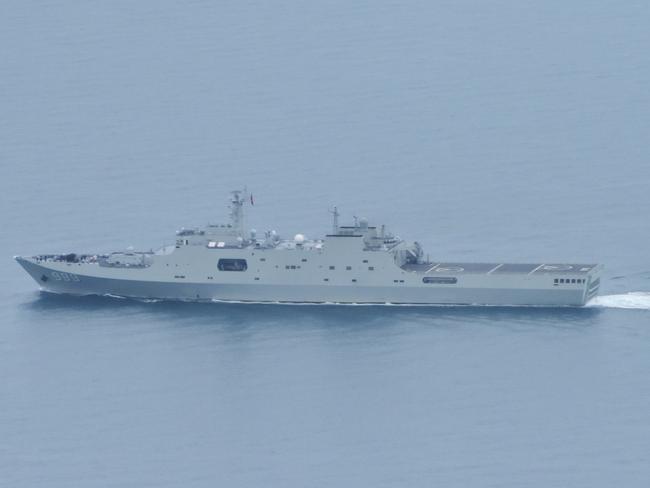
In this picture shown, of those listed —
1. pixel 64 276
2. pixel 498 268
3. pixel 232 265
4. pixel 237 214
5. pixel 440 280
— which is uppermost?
pixel 237 214

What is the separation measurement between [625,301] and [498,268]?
6.30 m

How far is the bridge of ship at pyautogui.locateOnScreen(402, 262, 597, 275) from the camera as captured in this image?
11050cm

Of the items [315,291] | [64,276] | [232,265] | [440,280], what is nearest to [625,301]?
[440,280]

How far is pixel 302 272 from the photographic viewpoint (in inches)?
4417

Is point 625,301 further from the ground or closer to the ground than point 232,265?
closer to the ground

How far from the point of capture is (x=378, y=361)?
10106cm

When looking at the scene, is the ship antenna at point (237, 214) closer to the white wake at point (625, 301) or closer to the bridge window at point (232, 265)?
the bridge window at point (232, 265)

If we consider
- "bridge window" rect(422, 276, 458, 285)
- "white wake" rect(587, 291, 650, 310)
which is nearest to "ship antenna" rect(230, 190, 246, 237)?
"bridge window" rect(422, 276, 458, 285)

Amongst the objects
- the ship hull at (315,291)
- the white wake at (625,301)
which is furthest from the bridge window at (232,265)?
the white wake at (625,301)

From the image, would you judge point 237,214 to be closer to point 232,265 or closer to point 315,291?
point 232,265

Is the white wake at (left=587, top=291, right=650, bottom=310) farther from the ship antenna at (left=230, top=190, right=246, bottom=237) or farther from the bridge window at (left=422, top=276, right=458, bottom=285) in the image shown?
the ship antenna at (left=230, top=190, right=246, bottom=237)

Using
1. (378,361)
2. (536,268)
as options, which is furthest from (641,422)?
(536,268)

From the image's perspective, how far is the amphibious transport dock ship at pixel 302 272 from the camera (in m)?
110

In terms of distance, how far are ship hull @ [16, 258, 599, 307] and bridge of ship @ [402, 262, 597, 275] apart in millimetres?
851
